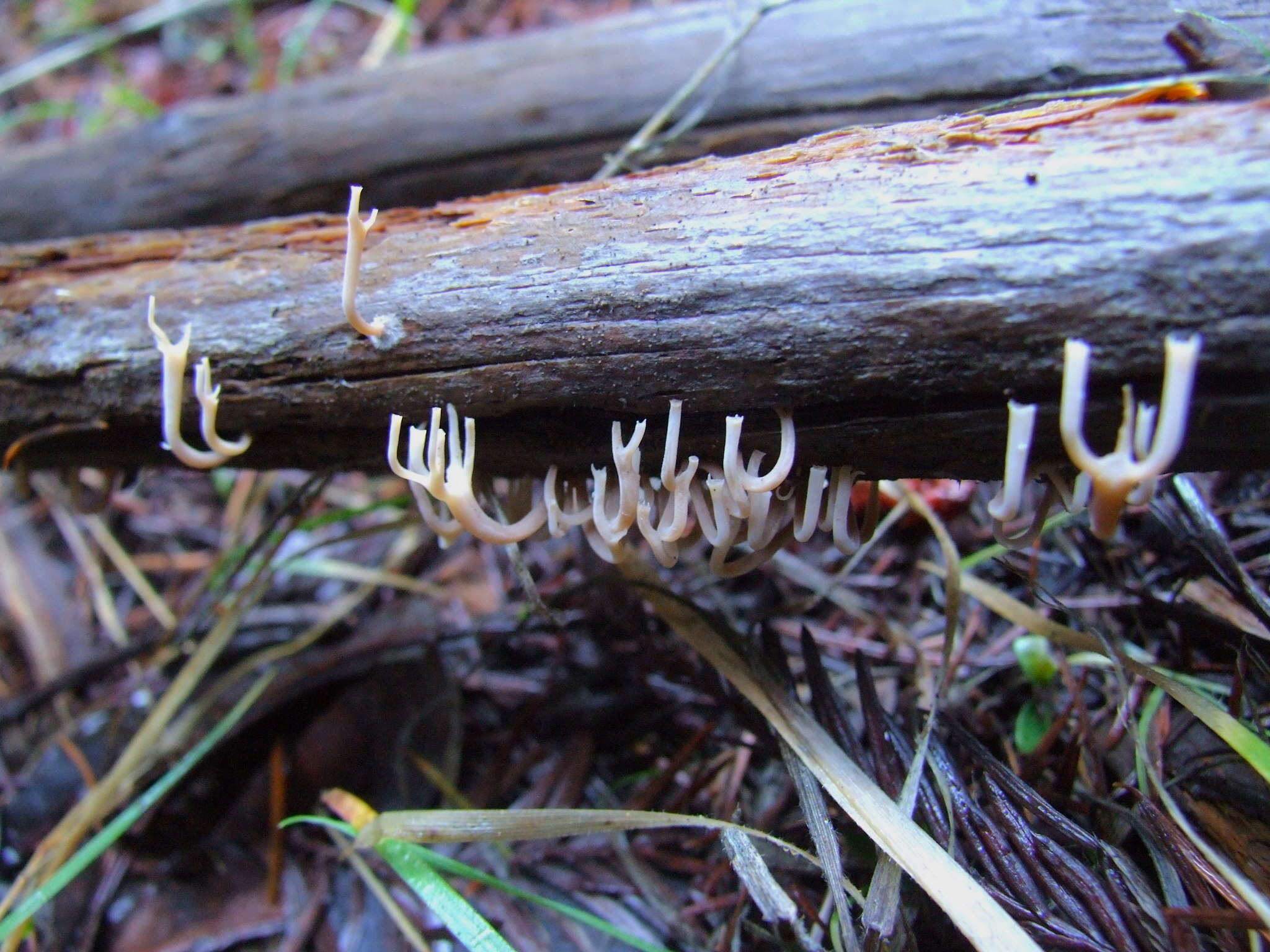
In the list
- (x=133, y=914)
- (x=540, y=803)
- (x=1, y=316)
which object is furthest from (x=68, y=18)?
(x=540, y=803)

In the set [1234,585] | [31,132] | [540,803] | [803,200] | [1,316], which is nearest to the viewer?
[803,200]

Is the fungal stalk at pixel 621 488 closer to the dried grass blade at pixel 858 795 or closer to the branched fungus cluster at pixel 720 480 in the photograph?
the branched fungus cluster at pixel 720 480

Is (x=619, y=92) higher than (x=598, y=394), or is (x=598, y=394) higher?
(x=619, y=92)

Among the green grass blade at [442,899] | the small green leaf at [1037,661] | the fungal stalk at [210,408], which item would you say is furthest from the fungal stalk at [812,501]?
the fungal stalk at [210,408]

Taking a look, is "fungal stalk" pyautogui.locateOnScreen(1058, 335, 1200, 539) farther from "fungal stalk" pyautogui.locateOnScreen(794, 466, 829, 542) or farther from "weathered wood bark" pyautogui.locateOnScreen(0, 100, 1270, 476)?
"fungal stalk" pyautogui.locateOnScreen(794, 466, 829, 542)

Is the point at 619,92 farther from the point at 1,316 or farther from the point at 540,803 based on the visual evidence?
the point at 540,803

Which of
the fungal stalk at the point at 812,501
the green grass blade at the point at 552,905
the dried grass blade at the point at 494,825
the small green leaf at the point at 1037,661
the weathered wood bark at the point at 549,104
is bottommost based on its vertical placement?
the green grass blade at the point at 552,905
